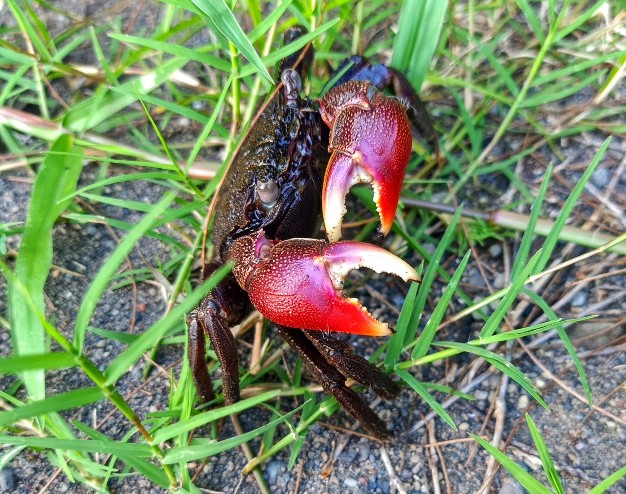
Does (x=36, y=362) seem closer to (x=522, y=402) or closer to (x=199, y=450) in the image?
(x=199, y=450)

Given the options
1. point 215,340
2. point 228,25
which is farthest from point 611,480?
point 228,25

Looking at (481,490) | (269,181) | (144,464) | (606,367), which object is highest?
(269,181)

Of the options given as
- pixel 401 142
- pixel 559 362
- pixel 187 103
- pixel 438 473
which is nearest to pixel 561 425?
pixel 559 362

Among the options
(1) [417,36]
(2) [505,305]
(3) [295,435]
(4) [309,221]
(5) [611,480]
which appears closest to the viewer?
(5) [611,480]

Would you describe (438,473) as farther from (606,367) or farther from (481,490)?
(606,367)

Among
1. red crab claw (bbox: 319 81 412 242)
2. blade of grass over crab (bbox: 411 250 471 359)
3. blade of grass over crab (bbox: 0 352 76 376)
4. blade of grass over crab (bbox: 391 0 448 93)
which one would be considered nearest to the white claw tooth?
red crab claw (bbox: 319 81 412 242)

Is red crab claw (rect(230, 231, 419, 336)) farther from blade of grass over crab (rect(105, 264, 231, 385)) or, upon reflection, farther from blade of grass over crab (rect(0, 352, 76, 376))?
blade of grass over crab (rect(0, 352, 76, 376))

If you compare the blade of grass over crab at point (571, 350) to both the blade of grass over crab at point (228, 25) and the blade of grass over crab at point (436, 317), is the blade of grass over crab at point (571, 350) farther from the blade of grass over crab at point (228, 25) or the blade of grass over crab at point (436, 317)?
the blade of grass over crab at point (228, 25)
